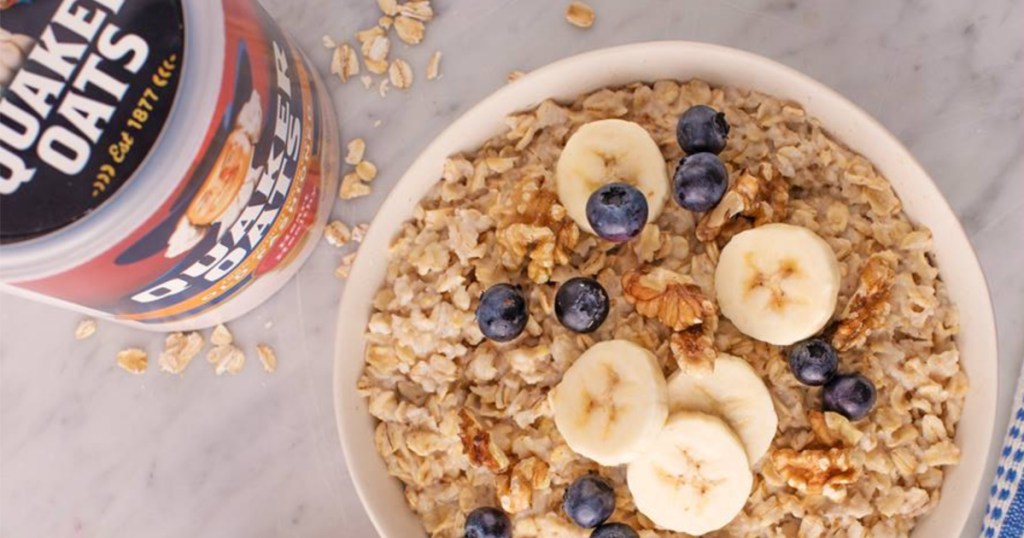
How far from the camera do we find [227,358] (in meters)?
1.10

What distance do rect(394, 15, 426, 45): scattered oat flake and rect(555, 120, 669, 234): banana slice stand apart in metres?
0.26

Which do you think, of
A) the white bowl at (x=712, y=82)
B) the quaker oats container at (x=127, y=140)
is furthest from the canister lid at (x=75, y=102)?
the white bowl at (x=712, y=82)

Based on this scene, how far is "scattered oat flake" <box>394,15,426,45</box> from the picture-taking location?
1086 millimetres

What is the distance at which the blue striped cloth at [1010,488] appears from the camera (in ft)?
3.31

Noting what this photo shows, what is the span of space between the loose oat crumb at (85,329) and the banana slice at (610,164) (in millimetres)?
535

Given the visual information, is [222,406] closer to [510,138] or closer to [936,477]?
[510,138]

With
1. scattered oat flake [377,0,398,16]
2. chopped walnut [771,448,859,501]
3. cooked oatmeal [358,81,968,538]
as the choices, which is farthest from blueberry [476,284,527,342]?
scattered oat flake [377,0,398,16]

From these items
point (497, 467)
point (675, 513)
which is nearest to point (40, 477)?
point (497, 467)

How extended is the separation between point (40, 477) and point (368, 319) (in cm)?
43

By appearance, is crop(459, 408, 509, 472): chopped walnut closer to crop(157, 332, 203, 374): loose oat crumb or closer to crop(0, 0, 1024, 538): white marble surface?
crop(0, 0, 1024, 538): white marble surface

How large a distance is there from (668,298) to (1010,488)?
42 cm

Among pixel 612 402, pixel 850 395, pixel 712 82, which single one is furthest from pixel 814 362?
pixel 712 82

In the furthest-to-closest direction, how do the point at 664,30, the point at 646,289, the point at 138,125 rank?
the point at 664,30, the point at 646,289, the point at 138,125

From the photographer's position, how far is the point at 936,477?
0.91 meters
